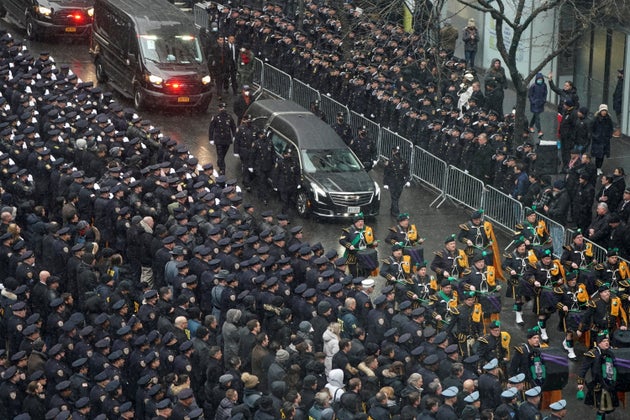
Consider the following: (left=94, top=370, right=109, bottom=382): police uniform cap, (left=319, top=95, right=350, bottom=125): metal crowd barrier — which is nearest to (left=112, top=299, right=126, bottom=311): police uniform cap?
(left=94, top=370, right=109, bottom=382): police uniform cap

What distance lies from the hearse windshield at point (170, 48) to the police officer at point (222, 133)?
9.74 feet

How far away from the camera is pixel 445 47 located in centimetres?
3741

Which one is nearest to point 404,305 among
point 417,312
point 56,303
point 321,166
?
point 417,312

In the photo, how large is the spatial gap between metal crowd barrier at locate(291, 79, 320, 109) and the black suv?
6465 mm

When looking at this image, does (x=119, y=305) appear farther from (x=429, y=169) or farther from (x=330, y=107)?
(x=330, y=107)

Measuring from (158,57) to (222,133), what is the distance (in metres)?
3.65

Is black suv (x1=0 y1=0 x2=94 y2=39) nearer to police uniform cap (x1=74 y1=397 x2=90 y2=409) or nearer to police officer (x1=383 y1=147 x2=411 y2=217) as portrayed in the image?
police officer (x1=383 y1=147 x2=411 y2=217)

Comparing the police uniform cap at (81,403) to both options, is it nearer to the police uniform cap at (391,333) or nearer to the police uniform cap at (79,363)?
the police uniform cap at (79,363)

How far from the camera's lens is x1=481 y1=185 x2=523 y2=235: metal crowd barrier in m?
27.4

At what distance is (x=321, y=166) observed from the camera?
93.1 feet

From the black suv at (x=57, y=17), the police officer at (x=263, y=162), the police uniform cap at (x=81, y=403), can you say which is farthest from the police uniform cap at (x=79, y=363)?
the black suv at (x=57, y=17)

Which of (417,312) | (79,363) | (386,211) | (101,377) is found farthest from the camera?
(386,211)

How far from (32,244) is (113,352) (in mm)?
5193

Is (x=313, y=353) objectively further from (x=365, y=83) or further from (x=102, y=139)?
(x=365, y=83)
